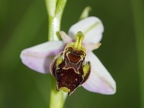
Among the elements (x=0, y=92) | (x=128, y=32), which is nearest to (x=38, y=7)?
(x=0, y=92)

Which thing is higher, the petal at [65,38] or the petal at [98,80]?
the petal at [65,38]

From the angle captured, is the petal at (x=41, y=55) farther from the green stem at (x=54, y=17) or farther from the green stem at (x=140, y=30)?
the green stem at (x=140, y=30)

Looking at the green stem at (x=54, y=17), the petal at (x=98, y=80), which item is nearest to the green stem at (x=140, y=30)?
the petal at (x=98, y=80)

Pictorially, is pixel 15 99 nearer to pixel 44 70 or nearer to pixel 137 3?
pixel 137 3

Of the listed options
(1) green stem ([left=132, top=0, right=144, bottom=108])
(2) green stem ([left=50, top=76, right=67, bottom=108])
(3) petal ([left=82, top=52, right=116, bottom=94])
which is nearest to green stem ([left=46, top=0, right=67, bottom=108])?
(2) green stem ([left=50, top=76, right=67, bottom=108])

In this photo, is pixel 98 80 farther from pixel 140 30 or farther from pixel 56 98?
pixel 140 30

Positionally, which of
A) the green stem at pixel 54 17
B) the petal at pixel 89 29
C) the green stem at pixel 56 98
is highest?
the green stem at pixel 54 17

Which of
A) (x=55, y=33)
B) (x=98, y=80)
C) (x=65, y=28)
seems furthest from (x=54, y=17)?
(x=65, y=28)
